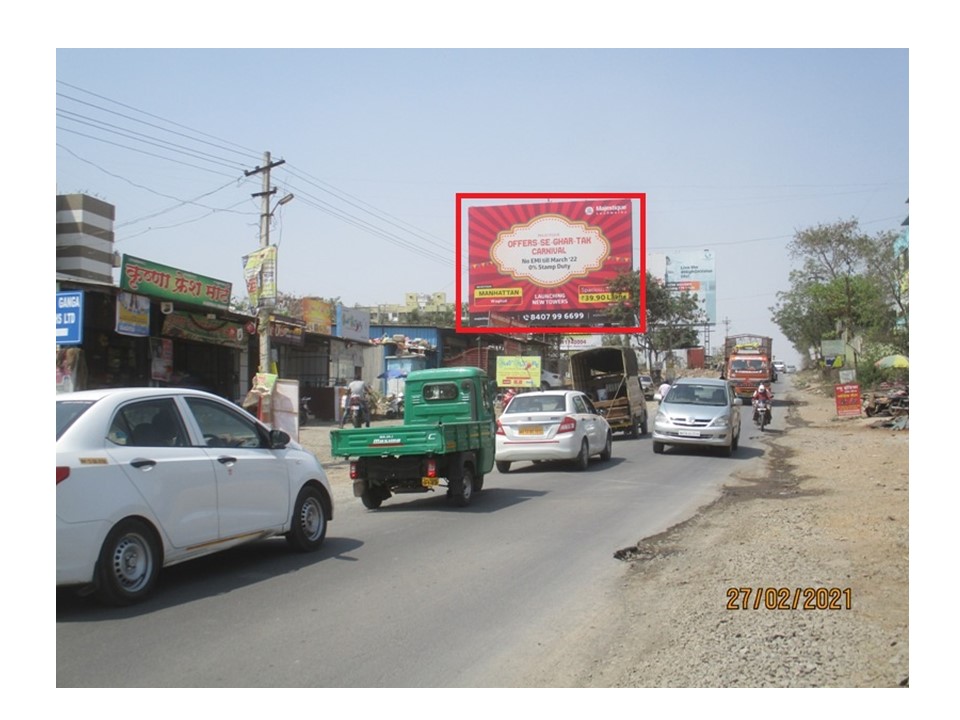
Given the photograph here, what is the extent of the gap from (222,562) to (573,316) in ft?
103

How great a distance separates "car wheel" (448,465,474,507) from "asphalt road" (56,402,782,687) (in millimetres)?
257

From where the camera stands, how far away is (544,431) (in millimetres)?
15945

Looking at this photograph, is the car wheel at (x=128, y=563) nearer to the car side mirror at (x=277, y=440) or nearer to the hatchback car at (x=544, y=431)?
the car side mirror at (x=277, y=440)

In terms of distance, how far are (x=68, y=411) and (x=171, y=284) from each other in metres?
15.0

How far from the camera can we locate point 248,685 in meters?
4.70

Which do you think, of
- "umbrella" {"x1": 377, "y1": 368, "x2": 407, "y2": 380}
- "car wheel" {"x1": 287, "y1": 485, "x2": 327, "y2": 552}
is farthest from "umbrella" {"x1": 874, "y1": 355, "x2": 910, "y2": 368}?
"car wheel" {"x1": 287, "y1": 485, "x2": 327, "y2": 552}

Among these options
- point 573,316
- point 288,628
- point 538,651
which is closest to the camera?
point 538,651

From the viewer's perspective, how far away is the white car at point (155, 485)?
5.78 meters

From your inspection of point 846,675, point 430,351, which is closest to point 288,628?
point 846,675

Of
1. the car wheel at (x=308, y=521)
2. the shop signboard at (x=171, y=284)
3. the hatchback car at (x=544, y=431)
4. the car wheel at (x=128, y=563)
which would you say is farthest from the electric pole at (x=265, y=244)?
the car wheel at (x=128, y=563)

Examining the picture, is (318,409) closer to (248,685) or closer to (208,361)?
(208,361)

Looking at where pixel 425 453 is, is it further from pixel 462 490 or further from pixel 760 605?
pixel 760 605

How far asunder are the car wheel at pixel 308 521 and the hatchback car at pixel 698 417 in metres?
11.6

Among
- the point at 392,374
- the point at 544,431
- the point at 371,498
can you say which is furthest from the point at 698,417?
the point at 392,374
